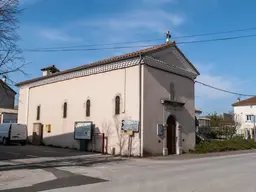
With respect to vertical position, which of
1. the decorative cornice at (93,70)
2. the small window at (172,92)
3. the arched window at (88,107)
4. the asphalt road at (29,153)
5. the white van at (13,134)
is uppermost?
the decorative cornice at (93,70)

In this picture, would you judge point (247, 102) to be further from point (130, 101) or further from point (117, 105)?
point (130, 101)

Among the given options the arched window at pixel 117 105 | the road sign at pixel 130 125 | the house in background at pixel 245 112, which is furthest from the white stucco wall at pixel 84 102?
the house in background at pixel 245 112

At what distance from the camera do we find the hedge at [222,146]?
83.6 ft

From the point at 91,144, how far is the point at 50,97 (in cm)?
754

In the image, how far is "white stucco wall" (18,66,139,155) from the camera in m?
21.3

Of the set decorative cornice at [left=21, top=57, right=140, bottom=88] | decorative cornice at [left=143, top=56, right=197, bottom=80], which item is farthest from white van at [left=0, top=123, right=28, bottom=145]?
decorative cornice at [left=143, top=56, right=197, bottom=80]

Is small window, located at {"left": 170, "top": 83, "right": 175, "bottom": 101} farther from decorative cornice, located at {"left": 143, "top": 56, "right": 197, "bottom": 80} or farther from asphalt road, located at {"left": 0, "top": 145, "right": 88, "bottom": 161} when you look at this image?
asphalt road, located at {"left": 0, "top": 145, "right": 88, "bottom": 161}

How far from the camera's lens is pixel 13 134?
27219 mm

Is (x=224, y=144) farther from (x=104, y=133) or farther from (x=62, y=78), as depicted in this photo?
(x=62, y=78)

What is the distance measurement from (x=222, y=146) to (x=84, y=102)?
12961 mm

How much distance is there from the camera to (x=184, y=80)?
25.1 meters


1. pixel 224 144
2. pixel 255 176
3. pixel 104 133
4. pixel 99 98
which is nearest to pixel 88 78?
pixel 99 98

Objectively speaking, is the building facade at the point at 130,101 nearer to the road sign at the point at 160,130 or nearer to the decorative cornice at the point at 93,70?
the decorative cornice at the point at 93,70

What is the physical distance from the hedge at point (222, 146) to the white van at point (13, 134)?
15.2m
